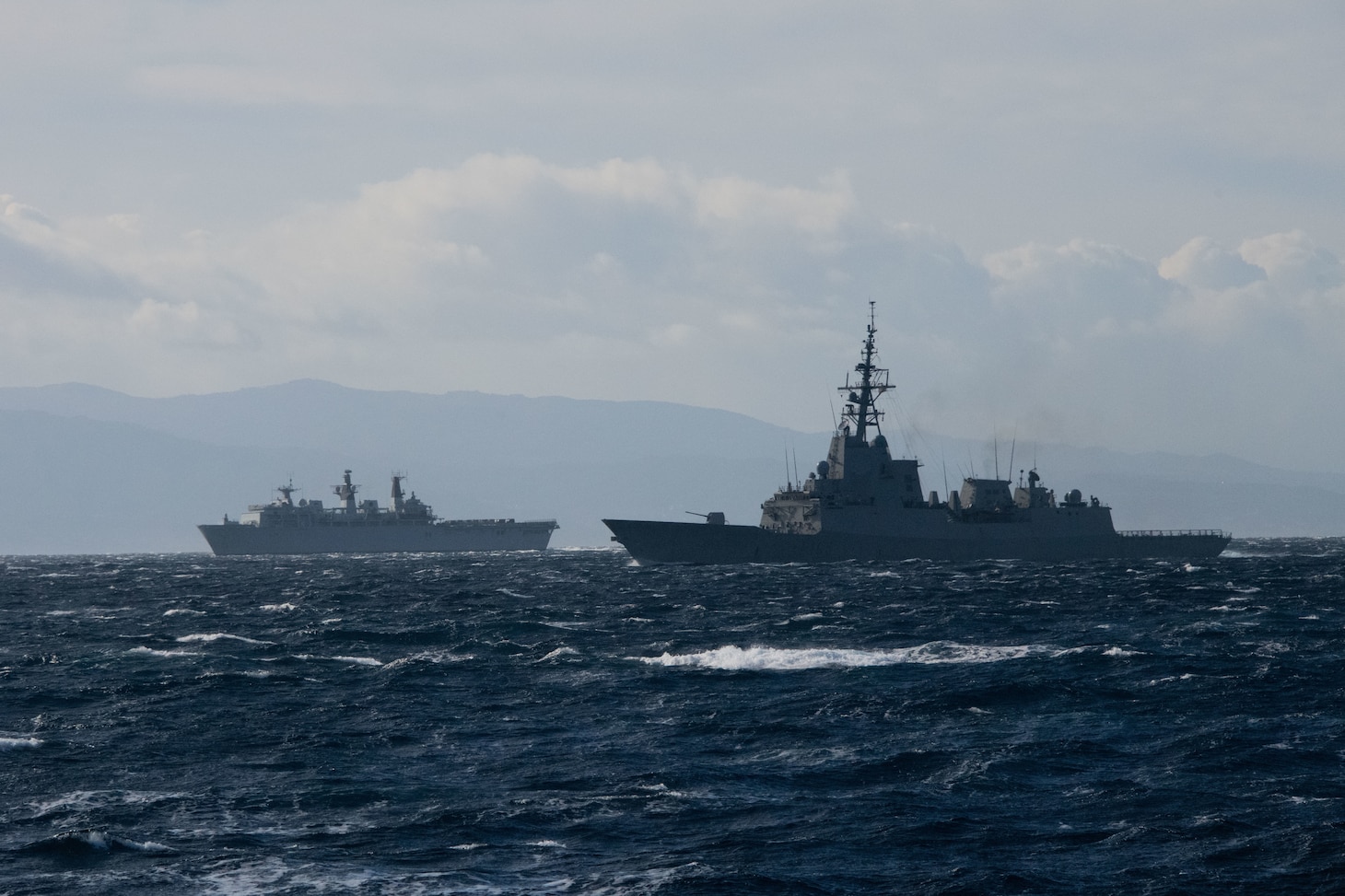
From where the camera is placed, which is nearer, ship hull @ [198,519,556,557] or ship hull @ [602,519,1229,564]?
ship hull @ [602,519,1229,564]

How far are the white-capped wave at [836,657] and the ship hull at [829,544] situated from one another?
4337 cm

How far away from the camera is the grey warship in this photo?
267 ft

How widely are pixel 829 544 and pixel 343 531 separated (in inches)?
3474

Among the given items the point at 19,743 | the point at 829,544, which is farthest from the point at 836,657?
the point at 829,544

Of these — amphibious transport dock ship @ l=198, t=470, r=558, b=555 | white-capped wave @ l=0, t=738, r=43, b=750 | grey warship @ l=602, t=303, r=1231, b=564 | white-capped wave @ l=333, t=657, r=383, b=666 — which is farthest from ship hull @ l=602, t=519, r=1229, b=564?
amphibious transport dock ship @ l=198, t=470, r=558, b=555

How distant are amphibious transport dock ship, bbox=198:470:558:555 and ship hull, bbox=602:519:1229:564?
72054 millimetres

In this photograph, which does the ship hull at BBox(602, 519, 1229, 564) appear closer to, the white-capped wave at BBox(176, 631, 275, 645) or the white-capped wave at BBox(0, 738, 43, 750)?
the white-capped wave at BBox(176, 631, 275, 645)

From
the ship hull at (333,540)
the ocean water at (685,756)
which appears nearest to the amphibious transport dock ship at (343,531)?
the ship hull at (333,540)

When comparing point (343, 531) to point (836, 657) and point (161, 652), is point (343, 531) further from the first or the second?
point (836, 657)

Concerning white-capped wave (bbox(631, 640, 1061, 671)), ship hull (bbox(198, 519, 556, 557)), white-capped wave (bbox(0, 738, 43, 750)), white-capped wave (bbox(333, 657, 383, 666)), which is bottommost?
white-capped wave (bbox(0, 738, 43, 750))

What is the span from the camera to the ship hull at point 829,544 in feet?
266

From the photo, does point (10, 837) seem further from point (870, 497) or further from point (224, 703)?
point (870, 497)

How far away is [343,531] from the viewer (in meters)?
156

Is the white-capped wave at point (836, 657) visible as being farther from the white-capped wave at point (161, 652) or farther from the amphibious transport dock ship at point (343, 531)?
the amphibious transport dock ship at point (343, 531)
